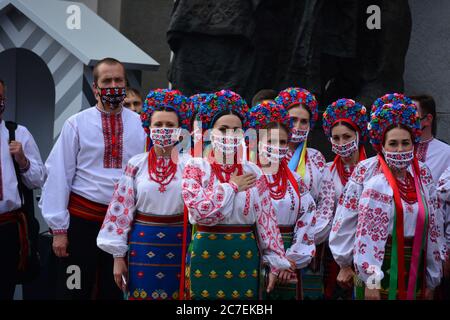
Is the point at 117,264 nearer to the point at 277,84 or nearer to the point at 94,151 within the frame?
the point at 94,151

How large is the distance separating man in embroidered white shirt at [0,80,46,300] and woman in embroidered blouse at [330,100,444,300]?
219 centimetres

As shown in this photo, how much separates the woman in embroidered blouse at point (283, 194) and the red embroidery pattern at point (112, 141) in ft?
3.41

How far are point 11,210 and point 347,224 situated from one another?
7.67ft

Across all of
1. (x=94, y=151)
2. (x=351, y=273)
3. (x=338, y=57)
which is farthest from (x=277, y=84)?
(x=351, y=273)

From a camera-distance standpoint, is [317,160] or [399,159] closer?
[399,159]

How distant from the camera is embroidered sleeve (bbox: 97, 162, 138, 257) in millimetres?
5898

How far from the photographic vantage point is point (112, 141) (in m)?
6.64

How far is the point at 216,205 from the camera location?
17.6 ft

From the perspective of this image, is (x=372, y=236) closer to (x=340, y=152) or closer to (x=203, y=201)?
(x=203, y=201)

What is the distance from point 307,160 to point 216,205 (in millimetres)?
1570

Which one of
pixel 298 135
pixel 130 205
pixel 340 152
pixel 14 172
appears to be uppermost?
pixel 298 135

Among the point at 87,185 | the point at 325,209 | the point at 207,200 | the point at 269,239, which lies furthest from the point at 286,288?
the point at 87,185

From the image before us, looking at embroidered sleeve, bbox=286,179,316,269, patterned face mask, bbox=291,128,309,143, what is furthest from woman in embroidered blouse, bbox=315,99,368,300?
embroidered sleeve, bbox=286,179,316,269

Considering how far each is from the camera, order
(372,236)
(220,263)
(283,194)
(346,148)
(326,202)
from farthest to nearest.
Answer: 1. (346,148)
2. (326,202)
3. (283,194)
4. (372,236)
5. (220,263)
